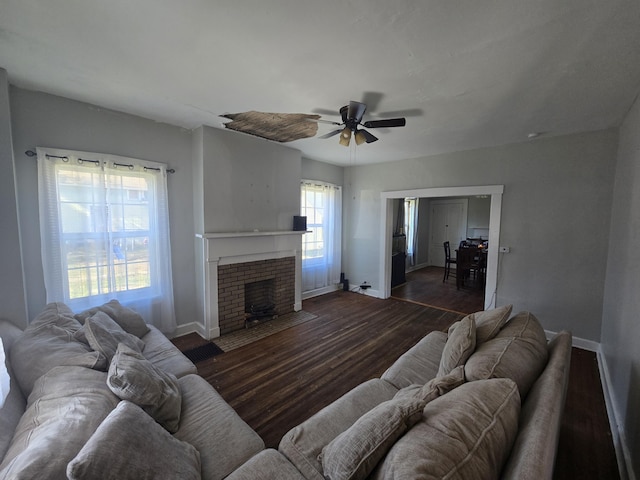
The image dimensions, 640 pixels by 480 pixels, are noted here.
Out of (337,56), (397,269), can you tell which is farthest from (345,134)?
(397,269)

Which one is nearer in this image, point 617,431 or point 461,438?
point 461,438

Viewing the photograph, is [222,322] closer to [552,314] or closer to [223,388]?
[223,388]

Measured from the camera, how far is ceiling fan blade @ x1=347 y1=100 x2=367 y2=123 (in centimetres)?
218

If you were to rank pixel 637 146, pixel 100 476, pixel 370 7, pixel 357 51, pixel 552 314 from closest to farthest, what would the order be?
pixel 100 476 < pixel 370 7 < pixel 357 51 < pixel 637 146 < pixel 552 314

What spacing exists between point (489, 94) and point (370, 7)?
1.43 m

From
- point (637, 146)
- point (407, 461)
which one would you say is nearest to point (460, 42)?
point (637, 146)

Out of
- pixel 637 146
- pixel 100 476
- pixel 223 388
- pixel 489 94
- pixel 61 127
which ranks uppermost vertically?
pixel 489 94

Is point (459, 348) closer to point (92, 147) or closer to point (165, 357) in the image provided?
point (165, 357)

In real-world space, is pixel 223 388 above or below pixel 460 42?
below

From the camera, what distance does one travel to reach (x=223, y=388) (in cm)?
231

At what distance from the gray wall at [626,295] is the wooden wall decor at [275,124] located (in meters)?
2.77

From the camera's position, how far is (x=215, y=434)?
1296 millimetres

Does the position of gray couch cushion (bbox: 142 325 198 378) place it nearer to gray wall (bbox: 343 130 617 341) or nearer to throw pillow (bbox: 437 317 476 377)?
throw pillow (bbox: 437 317 476 377)

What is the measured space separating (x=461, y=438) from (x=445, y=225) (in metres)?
8.00
